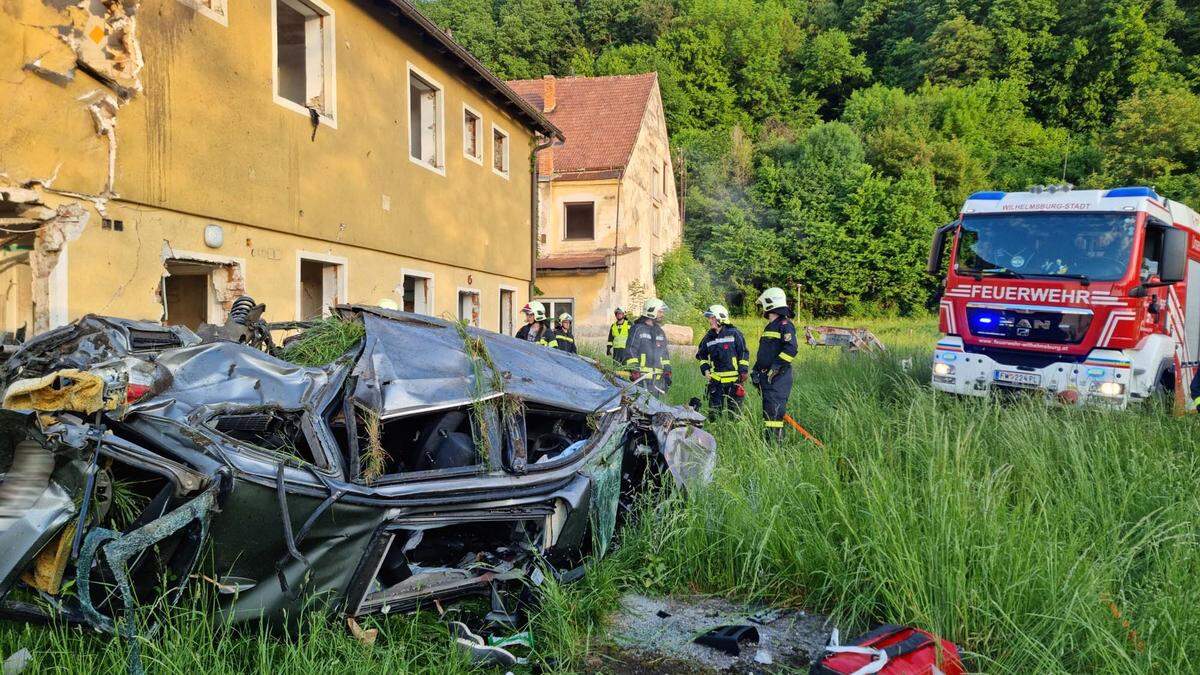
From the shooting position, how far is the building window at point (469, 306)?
42.6 ft

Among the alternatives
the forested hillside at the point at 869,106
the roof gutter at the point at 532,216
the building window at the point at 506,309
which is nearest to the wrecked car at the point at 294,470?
the building window at the point at 506,309

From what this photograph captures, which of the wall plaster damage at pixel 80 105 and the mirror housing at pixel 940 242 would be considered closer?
the wall plaster damage at pixel 80 105

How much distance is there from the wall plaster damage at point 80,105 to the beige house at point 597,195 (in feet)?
50.7

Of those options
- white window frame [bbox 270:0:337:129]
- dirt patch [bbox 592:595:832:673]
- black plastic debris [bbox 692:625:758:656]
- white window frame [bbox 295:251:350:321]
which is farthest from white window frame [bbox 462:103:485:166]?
black plastic debris [bbox 692:625:758:656]

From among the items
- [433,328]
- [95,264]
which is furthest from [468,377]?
[95,264]

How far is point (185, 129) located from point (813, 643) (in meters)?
6.89

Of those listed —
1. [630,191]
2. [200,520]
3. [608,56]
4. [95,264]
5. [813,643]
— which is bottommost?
[813,643]

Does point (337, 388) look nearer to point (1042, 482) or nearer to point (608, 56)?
point (1042, 482)

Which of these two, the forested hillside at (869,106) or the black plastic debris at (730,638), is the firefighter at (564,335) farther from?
the forested hillside at (869,106)

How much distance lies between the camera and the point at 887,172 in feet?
116

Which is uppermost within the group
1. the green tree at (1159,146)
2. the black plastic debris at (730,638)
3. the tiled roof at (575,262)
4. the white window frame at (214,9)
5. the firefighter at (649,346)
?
the green tree at (1159,146)

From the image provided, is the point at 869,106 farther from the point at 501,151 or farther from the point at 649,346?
the point at 649,346

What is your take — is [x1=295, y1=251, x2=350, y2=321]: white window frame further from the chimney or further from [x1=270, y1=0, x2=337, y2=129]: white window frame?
the chimney

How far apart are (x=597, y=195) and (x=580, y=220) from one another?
147 cm
